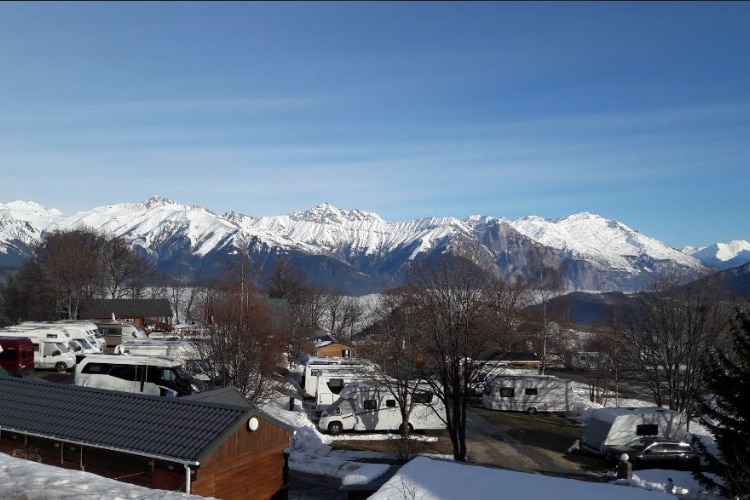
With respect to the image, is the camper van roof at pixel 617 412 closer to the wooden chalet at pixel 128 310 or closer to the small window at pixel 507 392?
the small window at pixel 507 392

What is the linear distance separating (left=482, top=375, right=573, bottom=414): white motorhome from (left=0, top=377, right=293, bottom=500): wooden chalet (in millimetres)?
20898

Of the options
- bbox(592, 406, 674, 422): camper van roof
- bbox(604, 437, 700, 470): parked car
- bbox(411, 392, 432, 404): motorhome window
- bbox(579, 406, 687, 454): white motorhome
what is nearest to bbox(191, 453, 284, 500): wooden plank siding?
bbox(411, 392, 432, 404): motorhome window

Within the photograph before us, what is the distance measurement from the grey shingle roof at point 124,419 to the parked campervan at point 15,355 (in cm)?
1783

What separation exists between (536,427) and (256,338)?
1416 centimetres

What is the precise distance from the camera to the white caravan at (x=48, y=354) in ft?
113

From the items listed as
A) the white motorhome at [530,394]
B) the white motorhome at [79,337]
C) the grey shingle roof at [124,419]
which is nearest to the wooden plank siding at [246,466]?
the grey shingle roof at [124,419]

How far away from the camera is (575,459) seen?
2388 cm

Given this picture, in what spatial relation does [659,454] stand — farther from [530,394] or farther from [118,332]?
[118,332]

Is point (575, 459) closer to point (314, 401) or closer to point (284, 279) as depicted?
point (314, 401)

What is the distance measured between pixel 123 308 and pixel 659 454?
180 feet

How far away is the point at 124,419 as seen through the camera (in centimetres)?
1369

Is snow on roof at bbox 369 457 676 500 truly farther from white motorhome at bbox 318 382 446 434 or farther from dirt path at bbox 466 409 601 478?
white motorhome at bbox 318 382 446 434

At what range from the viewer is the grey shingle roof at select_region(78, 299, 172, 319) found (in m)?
60.9

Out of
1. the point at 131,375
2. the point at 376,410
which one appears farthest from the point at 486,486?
the point at 131,375
